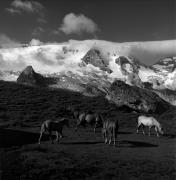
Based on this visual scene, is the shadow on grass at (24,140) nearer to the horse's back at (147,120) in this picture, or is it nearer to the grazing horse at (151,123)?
the grazing horse at (151,123)

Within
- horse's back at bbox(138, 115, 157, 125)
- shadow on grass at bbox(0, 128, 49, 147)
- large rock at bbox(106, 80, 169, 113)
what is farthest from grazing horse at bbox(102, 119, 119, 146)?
large rock at bbox(106, 80, 169, 113)

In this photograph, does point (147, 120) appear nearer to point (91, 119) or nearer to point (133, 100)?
point (91, 119)

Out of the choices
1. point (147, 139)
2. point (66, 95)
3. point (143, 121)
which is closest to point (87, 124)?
point (143, 121)

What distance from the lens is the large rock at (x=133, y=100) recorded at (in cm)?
5350

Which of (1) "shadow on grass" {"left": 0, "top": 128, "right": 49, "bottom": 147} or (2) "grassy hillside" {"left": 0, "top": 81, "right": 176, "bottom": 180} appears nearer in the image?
(2) "grassy hillside" {"left": 0, "top": 81, "right": 176, "bottom": 180}

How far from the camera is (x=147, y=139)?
29859 mm

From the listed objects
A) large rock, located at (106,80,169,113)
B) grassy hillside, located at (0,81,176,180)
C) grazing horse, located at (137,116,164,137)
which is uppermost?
large rock, located at (106,80,169,113)

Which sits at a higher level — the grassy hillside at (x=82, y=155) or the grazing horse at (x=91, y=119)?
the grazing horse at (x=91, y=119)

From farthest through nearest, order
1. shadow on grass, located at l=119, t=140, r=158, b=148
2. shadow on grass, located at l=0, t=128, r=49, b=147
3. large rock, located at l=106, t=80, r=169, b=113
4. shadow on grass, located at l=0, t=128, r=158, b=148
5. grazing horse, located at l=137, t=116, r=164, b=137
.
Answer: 1. large rock, located at l=106, t=80, r=169, b=113
2. grazing horse, located at l=137, t=116, r=164, b=137
3. shadow on grass, located at l=119, t=140, r=158, b=148
4. shadow on grass, located at l=0, t=128, r=158, b=148
5. shadow on grass, located at l=0, t=128, r=49, b=147

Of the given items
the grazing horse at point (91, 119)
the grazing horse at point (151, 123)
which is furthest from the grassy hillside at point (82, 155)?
the grazing horse at point (151, 123)

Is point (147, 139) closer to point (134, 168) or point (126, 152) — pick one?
point (126, 152)

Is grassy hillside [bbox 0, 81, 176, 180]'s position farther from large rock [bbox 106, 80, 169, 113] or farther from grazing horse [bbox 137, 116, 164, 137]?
large rock [bbox 106, 80, 169, 113]

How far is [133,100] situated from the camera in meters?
53.8

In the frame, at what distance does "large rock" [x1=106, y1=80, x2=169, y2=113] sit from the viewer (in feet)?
176
